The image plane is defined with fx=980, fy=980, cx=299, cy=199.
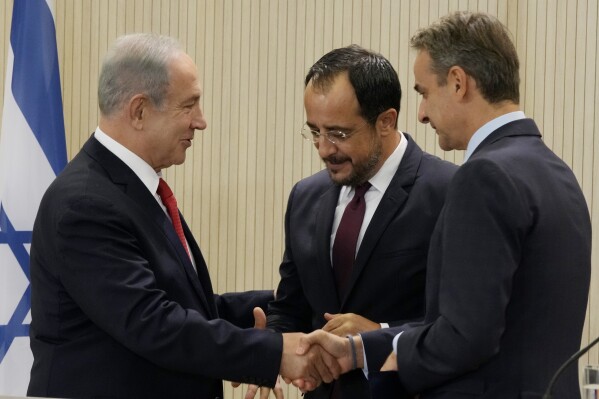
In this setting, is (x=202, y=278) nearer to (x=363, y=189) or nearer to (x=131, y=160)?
(x=131, y=160)

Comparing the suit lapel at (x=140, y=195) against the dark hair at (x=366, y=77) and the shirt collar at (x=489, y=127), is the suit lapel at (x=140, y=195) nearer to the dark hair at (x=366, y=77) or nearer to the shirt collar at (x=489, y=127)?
the dark hair at (x=366, y=77)

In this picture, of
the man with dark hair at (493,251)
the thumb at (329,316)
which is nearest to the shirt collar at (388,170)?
the thumb at (329,316)

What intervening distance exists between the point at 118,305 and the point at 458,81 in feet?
3.43

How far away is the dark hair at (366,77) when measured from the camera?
3043mm

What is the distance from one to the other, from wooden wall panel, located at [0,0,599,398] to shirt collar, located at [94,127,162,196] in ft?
6.14

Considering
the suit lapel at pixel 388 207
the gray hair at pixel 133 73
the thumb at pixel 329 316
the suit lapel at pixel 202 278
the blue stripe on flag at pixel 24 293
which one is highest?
the gray hair at pixel 133 73

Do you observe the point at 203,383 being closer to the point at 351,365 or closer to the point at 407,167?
the point at 351,365

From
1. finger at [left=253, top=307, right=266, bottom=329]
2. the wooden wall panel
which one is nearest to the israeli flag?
the wooden wall panel

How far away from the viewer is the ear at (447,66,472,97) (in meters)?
2.32

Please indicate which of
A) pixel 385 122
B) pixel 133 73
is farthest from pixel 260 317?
pixel 133 73

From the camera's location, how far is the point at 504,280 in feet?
6.90

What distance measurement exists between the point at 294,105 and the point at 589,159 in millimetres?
1360

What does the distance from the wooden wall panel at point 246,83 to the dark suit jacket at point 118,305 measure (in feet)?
6.30

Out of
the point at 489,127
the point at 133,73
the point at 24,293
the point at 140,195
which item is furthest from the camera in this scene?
the point at 24,293
